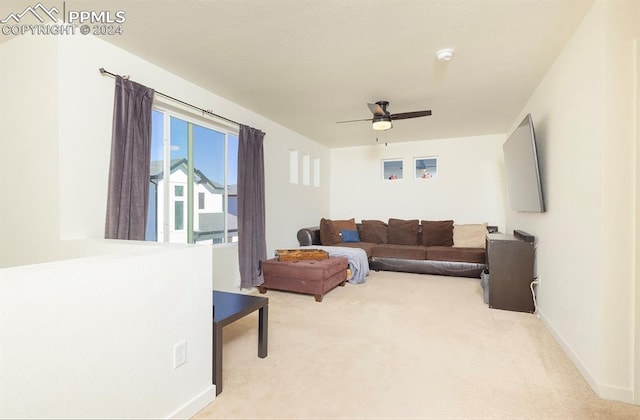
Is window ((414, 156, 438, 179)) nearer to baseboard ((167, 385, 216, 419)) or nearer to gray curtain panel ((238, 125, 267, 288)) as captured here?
gray curtain panel ((238, 125, 267, 288))

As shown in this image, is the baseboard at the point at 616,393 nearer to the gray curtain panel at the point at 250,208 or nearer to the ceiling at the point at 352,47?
the ceiling at the point at 352,47

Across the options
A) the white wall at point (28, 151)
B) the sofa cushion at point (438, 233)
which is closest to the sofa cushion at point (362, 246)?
the sofa cushion at point (438, 233)

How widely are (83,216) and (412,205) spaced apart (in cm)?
556

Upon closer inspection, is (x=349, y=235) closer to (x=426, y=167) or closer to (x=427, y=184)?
(x=427, y=184)

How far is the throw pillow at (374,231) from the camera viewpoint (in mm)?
6105

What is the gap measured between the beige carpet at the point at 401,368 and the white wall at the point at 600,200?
0.25m

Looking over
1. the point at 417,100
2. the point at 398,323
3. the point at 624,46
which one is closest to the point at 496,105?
the point at 417,100

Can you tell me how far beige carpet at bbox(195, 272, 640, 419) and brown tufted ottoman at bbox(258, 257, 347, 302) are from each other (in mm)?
313

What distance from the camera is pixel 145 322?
148cm

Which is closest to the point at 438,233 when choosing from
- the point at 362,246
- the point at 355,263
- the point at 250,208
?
the point at 362,246

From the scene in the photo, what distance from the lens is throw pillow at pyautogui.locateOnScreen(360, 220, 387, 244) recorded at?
611cm

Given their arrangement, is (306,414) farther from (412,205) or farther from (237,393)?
(412,205)

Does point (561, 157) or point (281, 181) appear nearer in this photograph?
point (561, 157)

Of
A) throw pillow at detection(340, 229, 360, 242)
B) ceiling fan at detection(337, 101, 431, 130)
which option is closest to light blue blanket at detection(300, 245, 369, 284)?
throw pillow at detection(340, 229, 360, 242)
